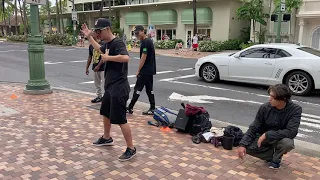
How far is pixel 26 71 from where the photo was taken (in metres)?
13.4

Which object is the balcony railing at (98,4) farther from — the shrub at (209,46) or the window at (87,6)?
the shrub at (209,46)

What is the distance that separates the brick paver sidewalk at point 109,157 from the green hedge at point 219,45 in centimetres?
2113

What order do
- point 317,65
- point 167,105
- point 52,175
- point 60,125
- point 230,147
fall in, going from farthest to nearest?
point 317,65 → point 167,105 → point 60,125 → point 230,147 → point 52,175

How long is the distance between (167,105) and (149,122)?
1.94 m

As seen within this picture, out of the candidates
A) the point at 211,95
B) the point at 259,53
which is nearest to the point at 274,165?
the point at 211,95

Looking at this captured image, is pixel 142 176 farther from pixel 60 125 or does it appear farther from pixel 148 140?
pixel 60 125

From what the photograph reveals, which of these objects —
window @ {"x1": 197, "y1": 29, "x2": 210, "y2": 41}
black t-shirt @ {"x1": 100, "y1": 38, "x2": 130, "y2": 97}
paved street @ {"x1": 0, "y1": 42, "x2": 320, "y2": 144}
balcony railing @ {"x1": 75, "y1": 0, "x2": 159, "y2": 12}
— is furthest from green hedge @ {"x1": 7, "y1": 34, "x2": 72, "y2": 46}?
black t-shirt @ {"x1": 100, "y1": 38, "x2": 130, "y2": 97}

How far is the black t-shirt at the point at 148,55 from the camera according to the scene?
6137 mm

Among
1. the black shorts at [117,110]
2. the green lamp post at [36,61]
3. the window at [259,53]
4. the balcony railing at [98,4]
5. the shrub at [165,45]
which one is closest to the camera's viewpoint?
the black shorts at [117,110]

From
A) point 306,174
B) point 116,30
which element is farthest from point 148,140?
point 116,30

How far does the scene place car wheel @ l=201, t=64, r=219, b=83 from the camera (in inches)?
424

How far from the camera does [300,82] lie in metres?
9.04

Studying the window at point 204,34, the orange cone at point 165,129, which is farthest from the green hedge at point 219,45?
the orange cone at point 165,129

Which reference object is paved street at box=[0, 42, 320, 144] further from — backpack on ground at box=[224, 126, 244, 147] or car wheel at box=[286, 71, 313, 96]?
backpack on ground at box=[224, 126, 244, 147]
